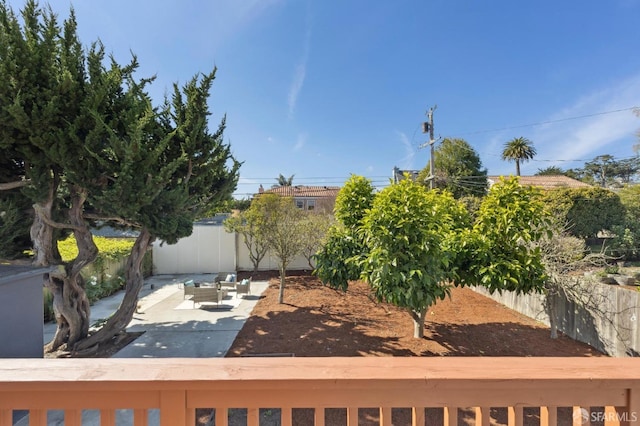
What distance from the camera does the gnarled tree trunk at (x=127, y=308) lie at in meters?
4.88

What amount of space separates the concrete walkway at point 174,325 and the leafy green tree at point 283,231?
1559 millimetres

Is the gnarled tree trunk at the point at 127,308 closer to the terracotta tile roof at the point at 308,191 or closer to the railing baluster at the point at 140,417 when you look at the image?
the railing baluster at the point at 140,417

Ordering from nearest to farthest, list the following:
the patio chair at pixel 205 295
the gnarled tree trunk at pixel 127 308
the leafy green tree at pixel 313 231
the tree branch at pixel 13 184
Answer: the tree branch at pixel 13 184 < the gnarled tree trunk at pixel 127 308 < the patio chair at pixel 205 295 < the leafy green tree at pixel 313 231

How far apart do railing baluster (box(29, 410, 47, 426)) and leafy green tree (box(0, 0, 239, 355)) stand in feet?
12.3

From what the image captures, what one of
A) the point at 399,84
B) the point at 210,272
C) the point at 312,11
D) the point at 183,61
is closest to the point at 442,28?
the point at 399,84

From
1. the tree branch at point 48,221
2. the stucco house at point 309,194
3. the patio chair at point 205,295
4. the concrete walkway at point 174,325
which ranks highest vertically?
the stucco house at point 309,194

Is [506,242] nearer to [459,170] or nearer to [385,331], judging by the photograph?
[385,331]

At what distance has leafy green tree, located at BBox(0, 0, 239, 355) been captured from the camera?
378 centimetres

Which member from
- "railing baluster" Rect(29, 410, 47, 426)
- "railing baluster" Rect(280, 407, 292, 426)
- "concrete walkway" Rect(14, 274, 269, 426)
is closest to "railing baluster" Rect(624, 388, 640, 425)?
"railing baluster" Rect(280, 407, 292, 426)

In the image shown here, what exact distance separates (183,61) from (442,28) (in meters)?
7.23

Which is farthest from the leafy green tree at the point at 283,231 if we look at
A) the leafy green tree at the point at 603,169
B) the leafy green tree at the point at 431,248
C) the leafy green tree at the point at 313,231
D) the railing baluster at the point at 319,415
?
the leafy green tree at the point at 603,169

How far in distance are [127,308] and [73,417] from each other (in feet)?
17.6

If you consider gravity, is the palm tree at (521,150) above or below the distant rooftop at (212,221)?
→ above

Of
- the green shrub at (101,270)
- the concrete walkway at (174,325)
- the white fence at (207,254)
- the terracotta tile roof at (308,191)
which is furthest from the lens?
the terracotta tile roof at (308,191)
